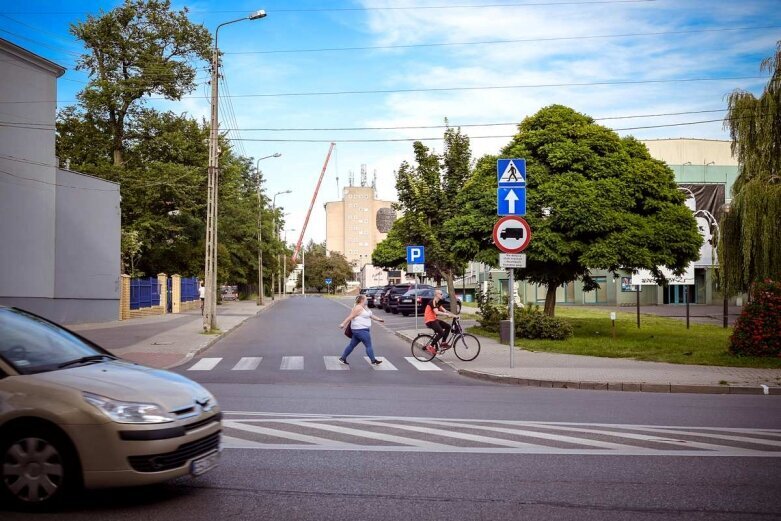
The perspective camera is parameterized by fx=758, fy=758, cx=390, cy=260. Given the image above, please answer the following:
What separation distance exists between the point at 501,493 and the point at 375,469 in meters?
1.28

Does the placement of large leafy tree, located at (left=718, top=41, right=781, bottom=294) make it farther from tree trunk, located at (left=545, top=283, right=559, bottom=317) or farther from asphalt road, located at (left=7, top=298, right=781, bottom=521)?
asphalt road, located at (left=7, top=298, right=781, bottom=521)

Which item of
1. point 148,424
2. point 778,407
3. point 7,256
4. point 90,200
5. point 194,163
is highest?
point 194,163

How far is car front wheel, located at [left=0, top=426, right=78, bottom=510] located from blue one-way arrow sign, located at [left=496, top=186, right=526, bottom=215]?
42.4ft

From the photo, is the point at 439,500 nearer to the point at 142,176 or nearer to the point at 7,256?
the point at 7,256

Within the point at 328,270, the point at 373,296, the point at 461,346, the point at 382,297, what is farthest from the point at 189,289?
the point at 328,270

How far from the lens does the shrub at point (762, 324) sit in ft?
58.3

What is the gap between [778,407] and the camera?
11.7 metres

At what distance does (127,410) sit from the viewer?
5277 mm

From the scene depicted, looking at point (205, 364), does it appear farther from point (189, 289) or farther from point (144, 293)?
point (189, 289)

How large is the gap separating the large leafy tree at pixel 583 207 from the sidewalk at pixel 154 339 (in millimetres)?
9885

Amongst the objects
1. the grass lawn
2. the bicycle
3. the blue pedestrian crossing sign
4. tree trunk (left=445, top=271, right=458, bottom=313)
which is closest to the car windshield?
the blue pedestrian crossing sign

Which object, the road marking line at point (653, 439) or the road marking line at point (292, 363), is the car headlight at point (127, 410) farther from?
the road marking line at point (292, 363)

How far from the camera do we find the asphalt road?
561 centimetres

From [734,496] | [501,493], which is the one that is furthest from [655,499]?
[501,493]
